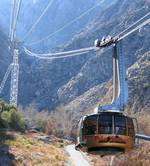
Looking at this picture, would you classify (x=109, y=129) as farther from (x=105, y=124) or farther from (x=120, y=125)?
(x=120, y=125)

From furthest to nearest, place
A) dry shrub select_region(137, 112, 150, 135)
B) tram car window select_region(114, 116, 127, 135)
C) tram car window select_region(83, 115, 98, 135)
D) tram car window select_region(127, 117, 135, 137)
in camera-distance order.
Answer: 1. dry shrub select_region(137, 112, 150, 135)
2. tram car window select_region(127, 117, 135, 137)
3. tram car window select_region(83, 115, 98, 135)
4. tram car window select_region(114, 116, 127, 135)

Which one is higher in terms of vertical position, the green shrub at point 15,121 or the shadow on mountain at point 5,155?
→ the green shrub at point 15,121

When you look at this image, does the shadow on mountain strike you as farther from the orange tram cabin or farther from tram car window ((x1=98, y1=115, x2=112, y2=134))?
tram car window ((x1=98, y1=115, x2=112, y2=134))

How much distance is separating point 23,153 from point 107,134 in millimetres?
40780

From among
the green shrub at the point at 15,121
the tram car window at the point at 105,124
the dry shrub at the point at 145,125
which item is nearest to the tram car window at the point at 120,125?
the tram car window at the point at 105,124

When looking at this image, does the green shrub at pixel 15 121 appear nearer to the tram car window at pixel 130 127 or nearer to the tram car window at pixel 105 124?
the tram car window at pixel 130 127

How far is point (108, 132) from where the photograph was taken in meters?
44.8

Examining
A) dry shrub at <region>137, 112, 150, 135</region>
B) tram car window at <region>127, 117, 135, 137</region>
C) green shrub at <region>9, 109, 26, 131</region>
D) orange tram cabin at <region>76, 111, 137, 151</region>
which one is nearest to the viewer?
orange tram cabin at <region>76, 111, 137, 151</region>

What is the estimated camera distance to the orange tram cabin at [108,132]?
146 ft

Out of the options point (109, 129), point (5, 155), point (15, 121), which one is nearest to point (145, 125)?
point (15, 121)

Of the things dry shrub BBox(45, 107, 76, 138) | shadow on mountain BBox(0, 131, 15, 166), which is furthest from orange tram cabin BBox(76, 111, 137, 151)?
dry shrub BBox(45, 107, 76, 138)

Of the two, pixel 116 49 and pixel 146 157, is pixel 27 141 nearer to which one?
pixel 146 157

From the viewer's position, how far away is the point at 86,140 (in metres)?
45.6

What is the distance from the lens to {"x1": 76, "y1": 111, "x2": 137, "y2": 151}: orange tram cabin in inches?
1747
